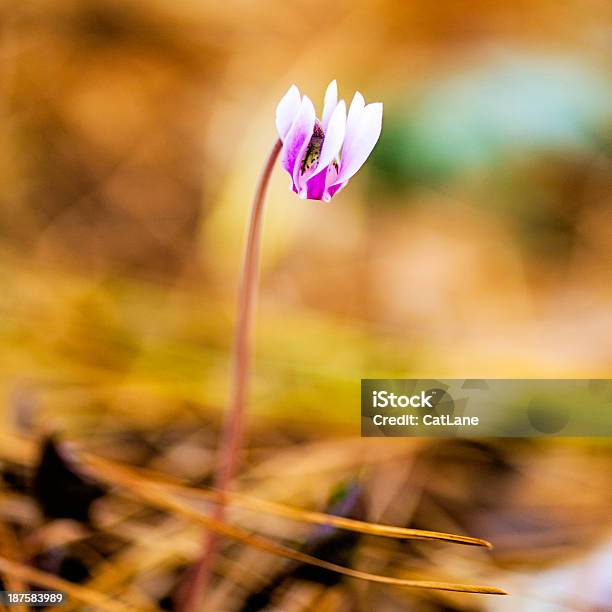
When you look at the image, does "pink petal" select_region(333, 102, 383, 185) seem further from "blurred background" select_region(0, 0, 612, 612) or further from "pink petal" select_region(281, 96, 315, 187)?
"blurred background" select_region(0, 0, 612, 612)

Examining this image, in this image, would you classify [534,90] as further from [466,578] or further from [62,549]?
[62,549]

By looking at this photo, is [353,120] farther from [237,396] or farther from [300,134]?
[237,396]

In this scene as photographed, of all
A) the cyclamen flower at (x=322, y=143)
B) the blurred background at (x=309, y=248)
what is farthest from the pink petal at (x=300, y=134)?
the blurred background at (x=309, y=248)

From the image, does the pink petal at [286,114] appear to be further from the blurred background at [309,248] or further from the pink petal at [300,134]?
the blurred background at [309,248]

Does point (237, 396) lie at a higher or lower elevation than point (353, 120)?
lower

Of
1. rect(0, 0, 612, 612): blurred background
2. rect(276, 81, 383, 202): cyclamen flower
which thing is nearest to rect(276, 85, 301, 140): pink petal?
rect(276, 81, 383, 202): cyclamen flower

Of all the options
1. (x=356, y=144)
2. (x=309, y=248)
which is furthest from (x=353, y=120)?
(x=309, y=248)

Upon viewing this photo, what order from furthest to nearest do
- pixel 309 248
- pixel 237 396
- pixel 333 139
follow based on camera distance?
1. pixel 309 248
2. pixel 237 396
3. pixel 333 139

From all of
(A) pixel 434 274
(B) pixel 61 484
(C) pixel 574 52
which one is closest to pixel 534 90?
(C) pixel 574 52
